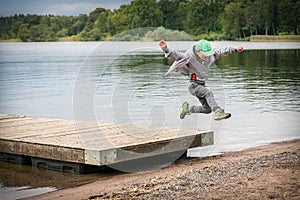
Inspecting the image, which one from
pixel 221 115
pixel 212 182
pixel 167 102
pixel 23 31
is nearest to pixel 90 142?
pixel 221 115

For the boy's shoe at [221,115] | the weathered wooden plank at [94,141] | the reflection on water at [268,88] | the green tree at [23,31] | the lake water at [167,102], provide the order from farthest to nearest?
the green tree at [23,31] < the reflection on water at [268,88] < the lake water at [167,102] < the weathered wooden plank at [94,141] < the boy's shoe at [221,115]

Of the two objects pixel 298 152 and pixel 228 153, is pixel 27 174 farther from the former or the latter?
pixel 298 152

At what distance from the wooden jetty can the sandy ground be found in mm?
441

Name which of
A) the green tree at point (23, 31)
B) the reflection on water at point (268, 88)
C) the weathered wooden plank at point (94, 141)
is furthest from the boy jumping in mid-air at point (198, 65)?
the green tree at point (23, 31)

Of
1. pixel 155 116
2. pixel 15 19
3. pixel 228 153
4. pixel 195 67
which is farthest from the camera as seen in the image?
pixel 15 19

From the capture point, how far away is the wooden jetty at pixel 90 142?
1276 cm

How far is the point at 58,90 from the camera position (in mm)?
36438

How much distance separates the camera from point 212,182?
1062 centimetres

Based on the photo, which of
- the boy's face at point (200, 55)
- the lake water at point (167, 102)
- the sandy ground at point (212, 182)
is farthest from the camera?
the lake water at point (167, 102)

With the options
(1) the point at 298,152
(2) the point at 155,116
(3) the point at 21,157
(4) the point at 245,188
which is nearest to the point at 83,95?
(2) the point at 155,116

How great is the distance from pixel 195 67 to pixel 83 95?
20073 millimetres

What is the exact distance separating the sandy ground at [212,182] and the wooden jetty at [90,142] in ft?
1.45

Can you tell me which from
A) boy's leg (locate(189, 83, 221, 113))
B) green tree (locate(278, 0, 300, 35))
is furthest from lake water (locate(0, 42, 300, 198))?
green tree (locate(278, 0, 300, 35))

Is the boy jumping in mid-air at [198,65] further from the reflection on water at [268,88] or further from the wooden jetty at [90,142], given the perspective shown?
the reflection on water at [268,88]
